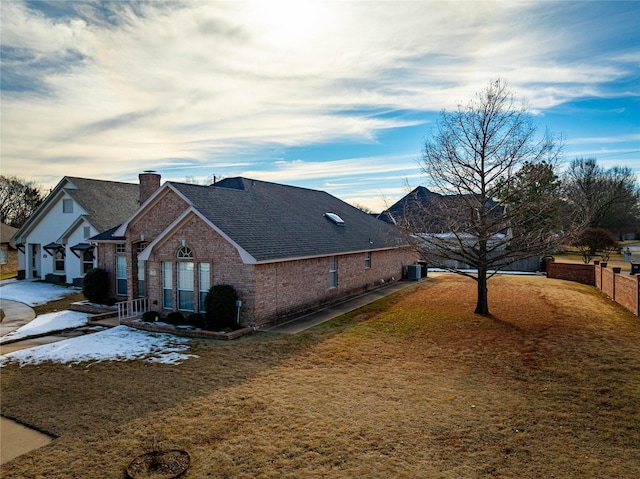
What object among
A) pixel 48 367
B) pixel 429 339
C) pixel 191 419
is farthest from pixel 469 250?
pixel 48 367

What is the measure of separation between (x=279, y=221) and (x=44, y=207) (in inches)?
798

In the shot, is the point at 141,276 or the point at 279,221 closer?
the point at 279,221

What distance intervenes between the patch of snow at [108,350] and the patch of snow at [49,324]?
7.10 feet

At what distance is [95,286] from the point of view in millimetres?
19828

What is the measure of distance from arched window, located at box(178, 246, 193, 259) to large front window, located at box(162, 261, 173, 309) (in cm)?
73

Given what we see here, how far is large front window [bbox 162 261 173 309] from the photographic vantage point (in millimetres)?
16812

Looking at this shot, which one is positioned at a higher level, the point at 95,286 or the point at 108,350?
the point at 95,286

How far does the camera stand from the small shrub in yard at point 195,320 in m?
15.4

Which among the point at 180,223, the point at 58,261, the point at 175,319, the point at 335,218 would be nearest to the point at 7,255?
the point at 58,261

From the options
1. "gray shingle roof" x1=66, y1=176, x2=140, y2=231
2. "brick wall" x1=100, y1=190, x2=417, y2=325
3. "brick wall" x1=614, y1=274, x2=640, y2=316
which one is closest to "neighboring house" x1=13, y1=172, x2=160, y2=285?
"gray shingle roof" x1=66, y1=176, x2=140, y2=231

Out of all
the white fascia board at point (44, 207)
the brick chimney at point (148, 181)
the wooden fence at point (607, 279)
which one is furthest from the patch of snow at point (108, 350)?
the white fascia board at point (44, 207)

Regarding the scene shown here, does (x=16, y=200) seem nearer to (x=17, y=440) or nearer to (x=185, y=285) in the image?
(x=185, y=285)

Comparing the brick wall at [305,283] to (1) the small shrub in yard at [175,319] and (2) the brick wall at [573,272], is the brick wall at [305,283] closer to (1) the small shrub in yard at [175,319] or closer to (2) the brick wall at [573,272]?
(1) the small shrub in yard at [175,319]

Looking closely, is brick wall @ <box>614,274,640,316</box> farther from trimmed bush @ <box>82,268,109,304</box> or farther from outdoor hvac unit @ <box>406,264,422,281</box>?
trimmed bush @ <box>82,268,109,304</box>
